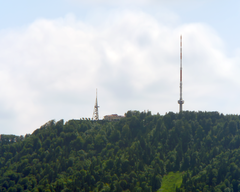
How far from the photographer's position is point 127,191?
650 feet

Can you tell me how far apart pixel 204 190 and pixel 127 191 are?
1418 inches

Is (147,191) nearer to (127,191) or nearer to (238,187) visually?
(127,191)

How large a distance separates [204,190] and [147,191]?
1052 inches

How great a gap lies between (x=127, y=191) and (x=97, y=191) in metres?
14.4

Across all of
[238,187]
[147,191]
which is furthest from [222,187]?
[147,191]

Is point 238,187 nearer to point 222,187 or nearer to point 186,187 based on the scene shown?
point 222,187

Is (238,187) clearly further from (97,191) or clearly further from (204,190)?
(97,191)

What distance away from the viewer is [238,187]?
19888 cm

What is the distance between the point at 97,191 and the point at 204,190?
50372 mm

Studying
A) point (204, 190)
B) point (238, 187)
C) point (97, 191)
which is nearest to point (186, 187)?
point (204, 190)

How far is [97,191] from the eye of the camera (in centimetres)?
19950

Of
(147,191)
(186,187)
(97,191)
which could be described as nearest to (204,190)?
(186,187)

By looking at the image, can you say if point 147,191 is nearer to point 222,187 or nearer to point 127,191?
point 127,191

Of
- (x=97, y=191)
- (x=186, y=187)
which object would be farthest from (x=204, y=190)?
(x=97, y=191)
